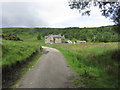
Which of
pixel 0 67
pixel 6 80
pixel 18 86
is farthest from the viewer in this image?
pixel 0 67

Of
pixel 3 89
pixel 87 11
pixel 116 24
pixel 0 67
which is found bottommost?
pixel 3 89

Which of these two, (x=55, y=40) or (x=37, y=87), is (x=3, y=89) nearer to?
(x=37, y=87)

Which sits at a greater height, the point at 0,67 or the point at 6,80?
the point at 0,67

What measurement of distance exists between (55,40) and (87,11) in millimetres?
104703

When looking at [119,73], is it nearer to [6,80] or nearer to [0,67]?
[6,80]

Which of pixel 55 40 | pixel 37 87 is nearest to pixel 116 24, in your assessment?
pixel 37 87

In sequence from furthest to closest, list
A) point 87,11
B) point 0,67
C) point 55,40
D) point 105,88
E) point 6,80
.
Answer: point 55,40 → point 87,11 → point 0,67 → point 6,80 → point 105,88

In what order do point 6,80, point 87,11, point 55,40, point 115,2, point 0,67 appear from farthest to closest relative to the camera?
1. point 55,40
2. point 87,11
3. point 115,2
4. point 0,67
5. point 6,80

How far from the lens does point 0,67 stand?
8375 millimetres

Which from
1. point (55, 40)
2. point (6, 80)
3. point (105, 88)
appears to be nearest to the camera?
point (105, 88)

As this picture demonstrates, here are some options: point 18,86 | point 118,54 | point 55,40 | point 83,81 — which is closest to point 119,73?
point 83,81

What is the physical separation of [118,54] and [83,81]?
20.3ft

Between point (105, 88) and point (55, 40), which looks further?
point (55, 40)

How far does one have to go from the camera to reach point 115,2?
1060cm
